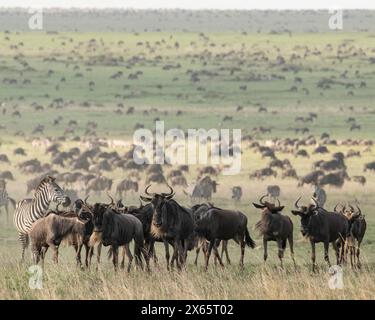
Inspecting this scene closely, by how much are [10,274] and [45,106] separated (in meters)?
44.8

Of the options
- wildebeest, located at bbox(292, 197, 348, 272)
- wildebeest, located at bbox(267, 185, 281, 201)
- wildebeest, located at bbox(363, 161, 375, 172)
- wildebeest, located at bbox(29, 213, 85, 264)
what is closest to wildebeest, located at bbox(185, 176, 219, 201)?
wildebeest, located at bbox(267, 185, 281, 201)

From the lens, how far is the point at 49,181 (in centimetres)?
1922

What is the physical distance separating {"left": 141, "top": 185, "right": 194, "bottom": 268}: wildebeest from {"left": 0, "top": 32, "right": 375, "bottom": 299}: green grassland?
43 centimetres

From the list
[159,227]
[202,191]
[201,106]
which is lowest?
[202,191]

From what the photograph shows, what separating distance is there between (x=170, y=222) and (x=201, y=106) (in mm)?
42959

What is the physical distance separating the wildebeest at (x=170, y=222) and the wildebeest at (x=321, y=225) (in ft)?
5.20

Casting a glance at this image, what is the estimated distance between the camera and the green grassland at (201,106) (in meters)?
14.8

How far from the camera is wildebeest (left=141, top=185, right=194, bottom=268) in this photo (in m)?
16.9

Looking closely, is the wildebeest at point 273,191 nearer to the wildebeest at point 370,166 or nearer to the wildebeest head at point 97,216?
the wildebeest at point 370,166

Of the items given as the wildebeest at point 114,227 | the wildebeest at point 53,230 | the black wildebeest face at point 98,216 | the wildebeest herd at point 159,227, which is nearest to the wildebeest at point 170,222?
the wildebeest herd at point 159,227

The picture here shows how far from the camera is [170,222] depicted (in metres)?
17.1

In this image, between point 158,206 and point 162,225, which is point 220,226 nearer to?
point 162,225

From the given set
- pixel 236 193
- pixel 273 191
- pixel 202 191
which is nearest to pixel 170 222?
pixel 202 191
